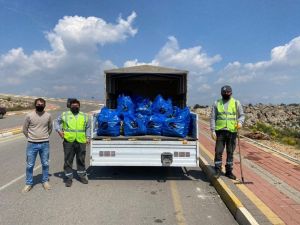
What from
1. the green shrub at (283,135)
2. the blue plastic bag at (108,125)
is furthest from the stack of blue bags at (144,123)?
the green shrub at (283,135)

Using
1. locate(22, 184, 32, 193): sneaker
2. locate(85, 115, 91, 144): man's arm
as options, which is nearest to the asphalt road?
locate(22, 184, 32, 193): sneaker

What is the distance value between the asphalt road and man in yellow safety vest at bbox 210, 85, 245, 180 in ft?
2.26

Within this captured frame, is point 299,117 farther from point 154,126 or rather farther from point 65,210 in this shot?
point 65,210

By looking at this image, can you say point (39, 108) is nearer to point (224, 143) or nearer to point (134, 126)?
point (134, 126)

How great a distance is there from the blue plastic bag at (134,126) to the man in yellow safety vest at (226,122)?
1.61 metres

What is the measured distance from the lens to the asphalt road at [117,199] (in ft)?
20.7

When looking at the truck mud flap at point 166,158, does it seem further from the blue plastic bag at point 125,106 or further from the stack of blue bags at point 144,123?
the blue plastic bag at point 125,106

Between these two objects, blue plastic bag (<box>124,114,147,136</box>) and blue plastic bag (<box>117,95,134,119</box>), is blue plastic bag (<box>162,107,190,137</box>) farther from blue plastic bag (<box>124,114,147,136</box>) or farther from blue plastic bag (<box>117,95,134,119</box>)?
blue plastic bag (<box>117,95,134,119</box>)

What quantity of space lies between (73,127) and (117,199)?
1986 millimetres

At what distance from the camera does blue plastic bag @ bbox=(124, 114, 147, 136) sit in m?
9.30

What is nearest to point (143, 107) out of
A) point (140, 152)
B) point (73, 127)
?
point (140, 152)

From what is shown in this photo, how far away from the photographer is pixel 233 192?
7355mm

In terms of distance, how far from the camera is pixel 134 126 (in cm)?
935

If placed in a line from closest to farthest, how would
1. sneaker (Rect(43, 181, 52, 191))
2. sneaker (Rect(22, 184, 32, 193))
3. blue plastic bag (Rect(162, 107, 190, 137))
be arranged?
sneaker (Rect(22, 184, 32, 193))
sneaker (Rect(43, 181, 52, 191))
blue plastic bag (Rect(162, 107, 190, 137))
